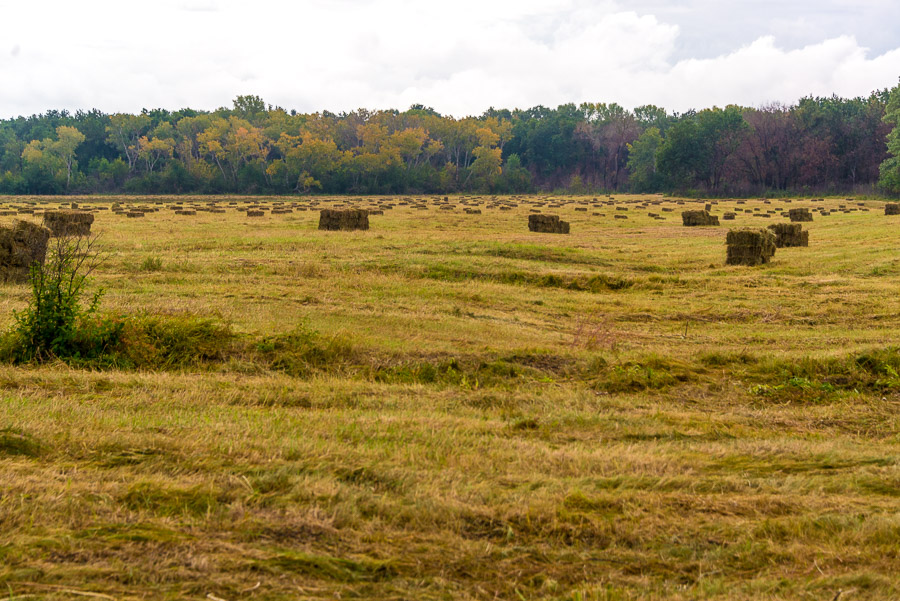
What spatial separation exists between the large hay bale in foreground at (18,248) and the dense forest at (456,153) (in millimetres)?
66960

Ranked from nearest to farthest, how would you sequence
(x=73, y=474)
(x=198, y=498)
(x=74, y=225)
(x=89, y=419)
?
(x=198, y=498) → (x=73, y=474) → (x=89, y=419) → (x=74, y=225)

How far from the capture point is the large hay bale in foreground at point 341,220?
96.8 feet

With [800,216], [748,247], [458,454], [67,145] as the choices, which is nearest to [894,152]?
[800,216]

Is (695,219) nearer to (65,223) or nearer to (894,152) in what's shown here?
(65,223)

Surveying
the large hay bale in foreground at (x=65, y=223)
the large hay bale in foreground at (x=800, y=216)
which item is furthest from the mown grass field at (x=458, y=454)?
the large hay bale in foreground at (x=800, y=216)

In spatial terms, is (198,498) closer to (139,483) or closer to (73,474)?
(139,483)

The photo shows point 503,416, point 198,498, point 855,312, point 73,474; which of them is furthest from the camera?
point 855,312

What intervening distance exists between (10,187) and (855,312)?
109 metres

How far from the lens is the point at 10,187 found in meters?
101

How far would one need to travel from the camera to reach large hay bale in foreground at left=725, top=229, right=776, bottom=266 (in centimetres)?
2097

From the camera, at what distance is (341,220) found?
29625 millimetres

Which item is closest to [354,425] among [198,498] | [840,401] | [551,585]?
[198,498]

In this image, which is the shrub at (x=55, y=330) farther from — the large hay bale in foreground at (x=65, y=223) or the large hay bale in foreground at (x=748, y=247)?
the large hay bale in foreground at (x=748, y=247)

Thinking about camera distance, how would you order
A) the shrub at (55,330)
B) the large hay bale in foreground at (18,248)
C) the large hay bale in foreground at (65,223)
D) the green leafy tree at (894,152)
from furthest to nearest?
the green leafy tree at (894,152) → the large hay bale in foreground at (65,223) → the large hay bale in foreground at (18,248) → the shrub at (55,330)
